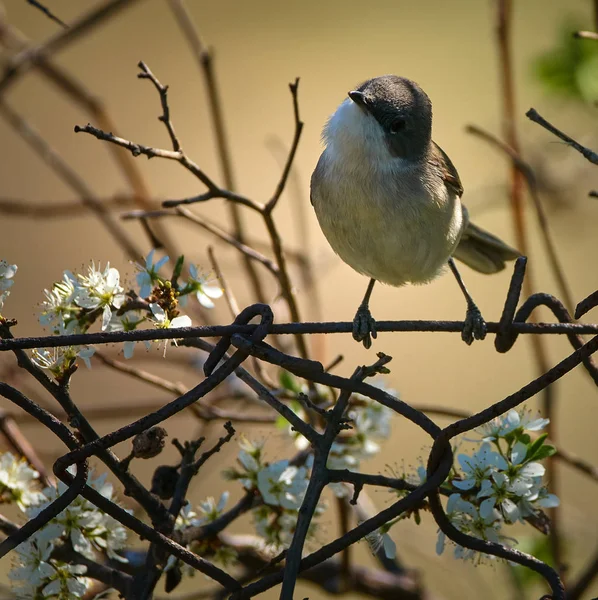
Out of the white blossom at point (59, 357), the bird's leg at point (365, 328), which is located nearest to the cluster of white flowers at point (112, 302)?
the white blossom at point (59, 357)

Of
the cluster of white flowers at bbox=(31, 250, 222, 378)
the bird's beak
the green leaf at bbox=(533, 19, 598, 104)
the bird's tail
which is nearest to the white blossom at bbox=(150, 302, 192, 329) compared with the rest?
the cluster of white flowers at bbox=(31, 250, 222, 378)

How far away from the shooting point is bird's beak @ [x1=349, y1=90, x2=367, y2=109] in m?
2.25

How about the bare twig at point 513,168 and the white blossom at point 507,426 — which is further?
the bare twig at point 513,168

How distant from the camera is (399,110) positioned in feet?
7.78

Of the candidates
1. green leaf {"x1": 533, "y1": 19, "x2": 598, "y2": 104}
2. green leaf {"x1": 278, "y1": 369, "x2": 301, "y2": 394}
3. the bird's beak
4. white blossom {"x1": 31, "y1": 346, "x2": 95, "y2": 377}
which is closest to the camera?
white blossom {"x1": 31, "y1": 346, "x2": 95, "y2": 377}

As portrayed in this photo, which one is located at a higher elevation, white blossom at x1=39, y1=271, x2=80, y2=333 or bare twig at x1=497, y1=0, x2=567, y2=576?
bare twig at x1=497, y1=0, x2=567, y2=576

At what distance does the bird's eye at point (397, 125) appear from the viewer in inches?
93.5

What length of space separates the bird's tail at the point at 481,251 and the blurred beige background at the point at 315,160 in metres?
0.56

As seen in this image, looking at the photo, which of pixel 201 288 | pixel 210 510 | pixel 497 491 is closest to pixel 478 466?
pixel 497 491

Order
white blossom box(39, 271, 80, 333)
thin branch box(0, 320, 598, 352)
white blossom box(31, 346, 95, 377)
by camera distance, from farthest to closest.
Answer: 1. white blossom box(39, 271, 80, 333)
2. white blossom box(31, 346, 95, 377)
3. thin branch box(0, 320, 598, 352)

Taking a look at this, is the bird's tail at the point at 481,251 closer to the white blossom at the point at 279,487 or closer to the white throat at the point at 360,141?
the white throat at the point at 360,141

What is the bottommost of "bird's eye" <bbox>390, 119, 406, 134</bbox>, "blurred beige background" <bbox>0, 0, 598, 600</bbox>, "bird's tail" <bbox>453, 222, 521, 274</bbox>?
"bird's eye" <bbox>390, 119, 406, 134</bbox>

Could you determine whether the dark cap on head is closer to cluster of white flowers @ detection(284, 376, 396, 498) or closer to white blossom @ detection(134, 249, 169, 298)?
cluster of white flowers @ detection(284, 376, 396, 498)

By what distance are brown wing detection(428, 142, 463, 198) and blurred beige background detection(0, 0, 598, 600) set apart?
510 mm
